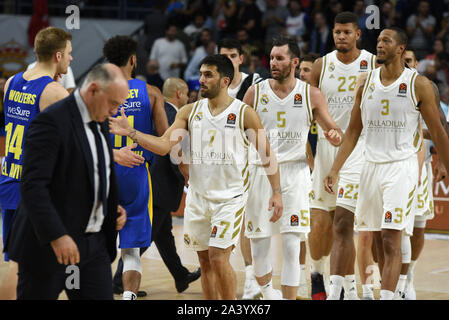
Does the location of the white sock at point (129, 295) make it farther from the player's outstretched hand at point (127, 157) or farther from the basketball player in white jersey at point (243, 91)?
the basketball player in white jersey at point (243, 91)

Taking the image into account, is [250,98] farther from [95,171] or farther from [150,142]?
[95,171]

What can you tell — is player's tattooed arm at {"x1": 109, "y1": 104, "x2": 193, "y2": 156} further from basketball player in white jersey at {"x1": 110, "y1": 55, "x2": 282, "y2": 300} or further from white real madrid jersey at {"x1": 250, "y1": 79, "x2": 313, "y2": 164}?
white real madrid jersey at {"x1": 250, "y1": 79, "x2": 313, "y2": 164}

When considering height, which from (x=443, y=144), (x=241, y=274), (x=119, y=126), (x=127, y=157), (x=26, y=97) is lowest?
(x=241, y=274)

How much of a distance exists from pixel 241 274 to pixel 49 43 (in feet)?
13.8

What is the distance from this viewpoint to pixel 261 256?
22.5 feet

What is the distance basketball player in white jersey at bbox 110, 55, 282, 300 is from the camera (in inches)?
245

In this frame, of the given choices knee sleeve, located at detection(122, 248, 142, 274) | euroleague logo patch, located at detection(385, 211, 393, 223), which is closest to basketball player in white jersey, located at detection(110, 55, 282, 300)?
knee sleeve, located at detection(122, 248, 142, 274)

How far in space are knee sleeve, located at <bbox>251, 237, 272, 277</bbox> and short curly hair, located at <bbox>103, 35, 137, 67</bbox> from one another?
79.0 inches

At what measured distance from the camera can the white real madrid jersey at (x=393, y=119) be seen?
6680 mm

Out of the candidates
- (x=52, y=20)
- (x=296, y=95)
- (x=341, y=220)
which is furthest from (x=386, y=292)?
(x=52, y=20)

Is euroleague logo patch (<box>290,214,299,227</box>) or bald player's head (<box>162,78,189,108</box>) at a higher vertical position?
bald player's head (<box>162,78,189,108</box>)

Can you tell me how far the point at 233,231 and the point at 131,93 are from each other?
5.05ft

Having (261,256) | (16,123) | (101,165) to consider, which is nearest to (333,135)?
(261,256)

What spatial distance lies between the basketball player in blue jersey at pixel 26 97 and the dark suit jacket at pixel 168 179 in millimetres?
2372
